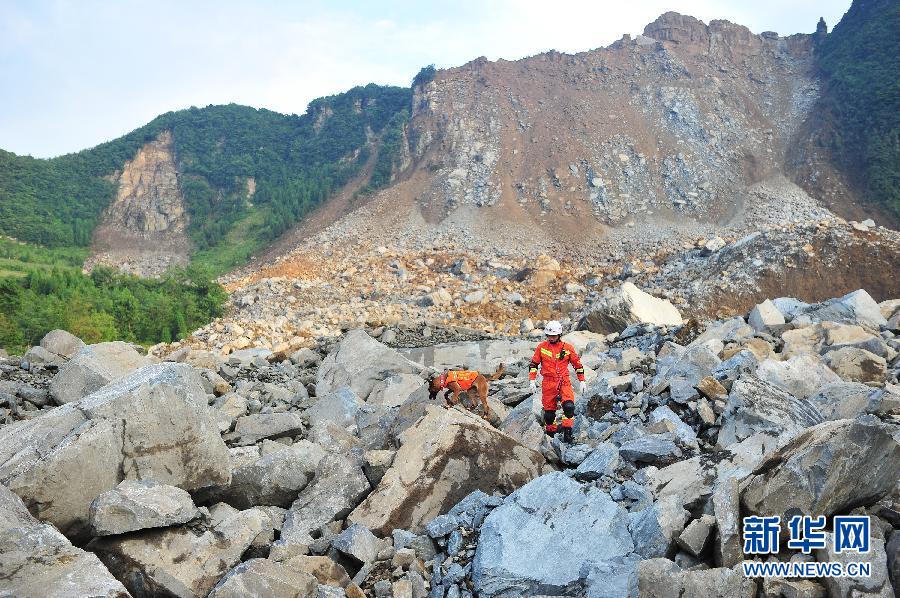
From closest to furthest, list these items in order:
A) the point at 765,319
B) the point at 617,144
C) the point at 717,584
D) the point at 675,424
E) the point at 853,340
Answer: the point at 717,584
the point at 675,424
the point at 853,340
the point at 765,319
the point at 617,144

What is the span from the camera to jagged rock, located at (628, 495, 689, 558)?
3637 millimetres

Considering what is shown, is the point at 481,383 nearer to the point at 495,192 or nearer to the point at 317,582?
the point at 317,582

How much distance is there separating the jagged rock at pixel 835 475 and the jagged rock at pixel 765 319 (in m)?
6.73

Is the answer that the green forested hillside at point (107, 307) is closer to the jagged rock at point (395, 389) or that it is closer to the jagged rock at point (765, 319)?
the jagged rock at point (395, 389)

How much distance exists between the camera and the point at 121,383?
5027 mm

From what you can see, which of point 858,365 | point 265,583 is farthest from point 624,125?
point 265,583

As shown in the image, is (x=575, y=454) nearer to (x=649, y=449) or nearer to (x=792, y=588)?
(x=649, y=449)

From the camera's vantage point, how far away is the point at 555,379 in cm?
670

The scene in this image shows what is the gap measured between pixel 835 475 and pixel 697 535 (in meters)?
0.90

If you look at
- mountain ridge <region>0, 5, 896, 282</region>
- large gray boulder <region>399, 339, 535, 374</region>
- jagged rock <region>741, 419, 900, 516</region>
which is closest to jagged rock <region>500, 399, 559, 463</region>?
jagged rock <region>741, 419, 900, 516</region>

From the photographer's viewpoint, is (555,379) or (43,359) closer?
(555,379)

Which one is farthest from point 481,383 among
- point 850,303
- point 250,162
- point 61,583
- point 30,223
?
point 250,162

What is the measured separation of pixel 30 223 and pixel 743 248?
53.1 metres

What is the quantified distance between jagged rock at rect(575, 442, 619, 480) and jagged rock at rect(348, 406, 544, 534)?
1.39 feet
